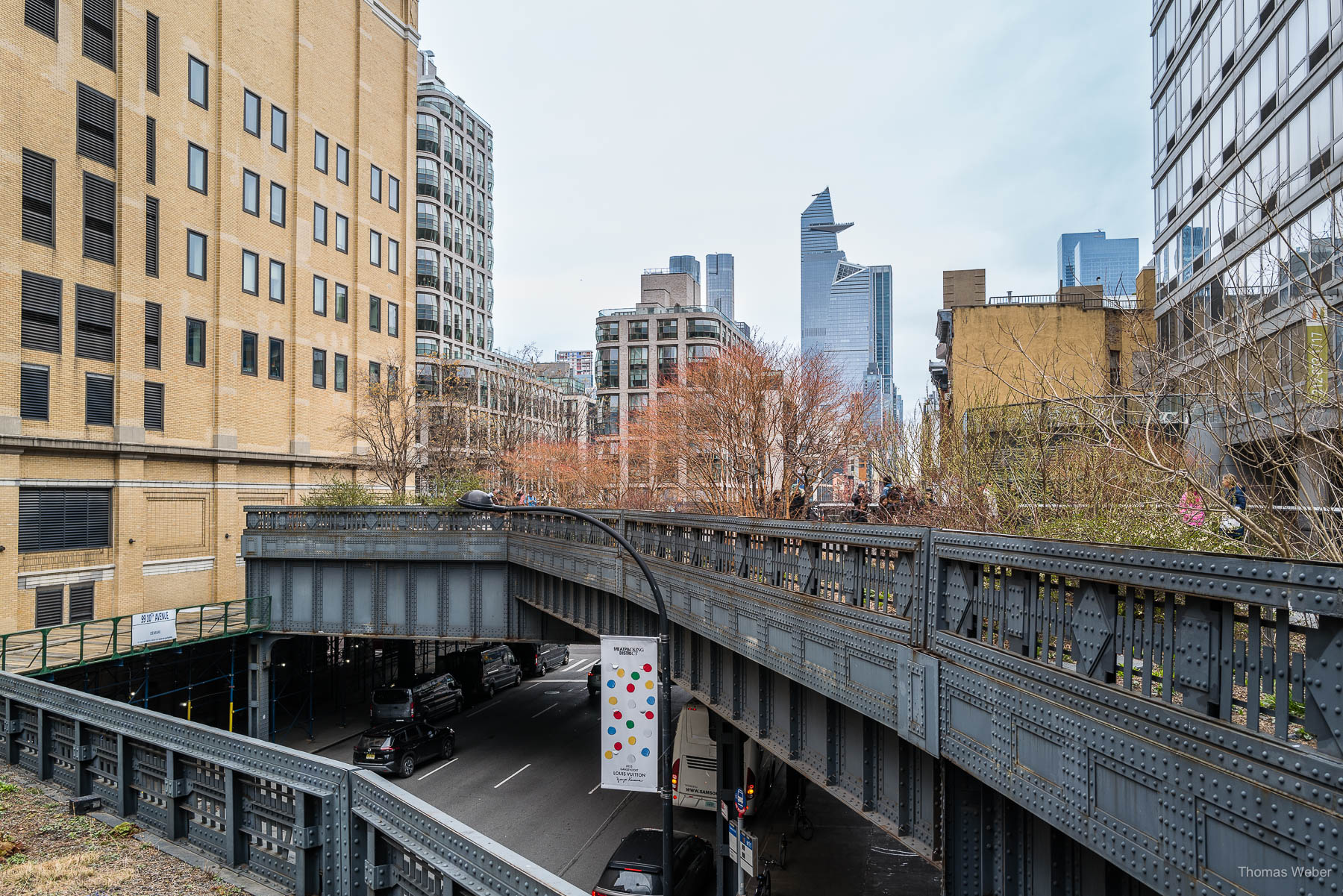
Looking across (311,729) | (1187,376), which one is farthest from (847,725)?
(311,729)

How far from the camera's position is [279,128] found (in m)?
43.6

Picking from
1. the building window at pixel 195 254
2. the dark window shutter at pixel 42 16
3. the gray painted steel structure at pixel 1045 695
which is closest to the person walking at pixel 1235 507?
the gray painted steel structure at pixel 1045 695

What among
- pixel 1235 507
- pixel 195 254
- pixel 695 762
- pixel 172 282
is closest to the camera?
pixel 1235 507

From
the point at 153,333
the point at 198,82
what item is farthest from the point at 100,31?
the point at 153,333

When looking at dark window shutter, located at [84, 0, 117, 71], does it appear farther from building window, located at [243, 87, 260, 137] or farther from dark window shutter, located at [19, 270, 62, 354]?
dark window shutter, located at [19, 270, 62, 354]

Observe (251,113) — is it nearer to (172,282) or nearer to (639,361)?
(172,282)

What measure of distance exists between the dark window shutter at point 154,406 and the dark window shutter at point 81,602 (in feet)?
23.5

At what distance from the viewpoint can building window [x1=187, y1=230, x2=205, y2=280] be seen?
37781 millimetres

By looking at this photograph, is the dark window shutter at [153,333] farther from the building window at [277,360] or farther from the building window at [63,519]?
the building window at [277,360]

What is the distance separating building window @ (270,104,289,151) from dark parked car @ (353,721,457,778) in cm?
3202

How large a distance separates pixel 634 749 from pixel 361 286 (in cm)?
4427

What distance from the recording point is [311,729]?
33719 millimetres

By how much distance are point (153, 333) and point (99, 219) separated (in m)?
5.09

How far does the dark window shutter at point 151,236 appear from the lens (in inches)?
1398
